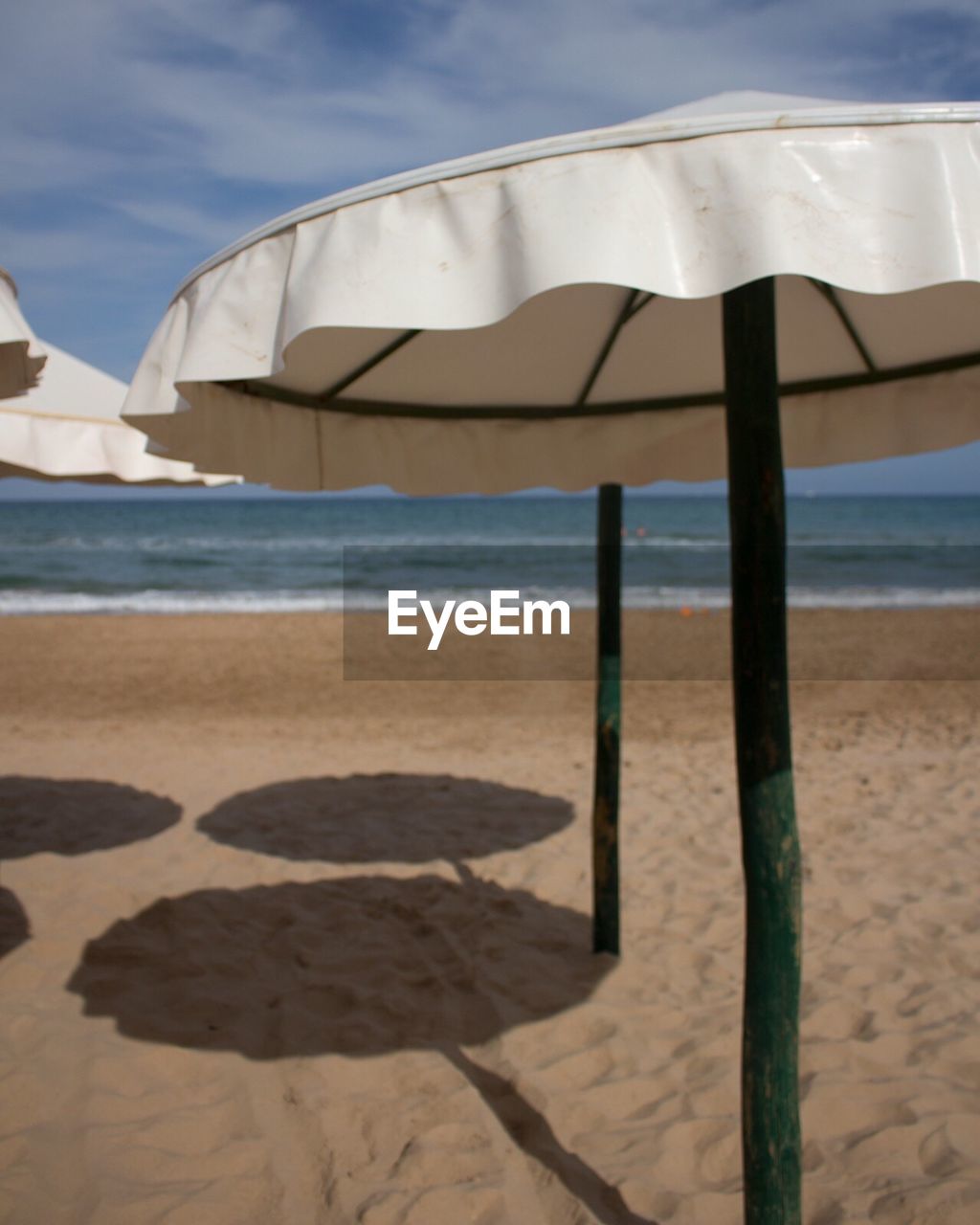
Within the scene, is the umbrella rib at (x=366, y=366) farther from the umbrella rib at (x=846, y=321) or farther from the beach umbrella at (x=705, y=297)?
the umbrella rib at (x=846, y=321)

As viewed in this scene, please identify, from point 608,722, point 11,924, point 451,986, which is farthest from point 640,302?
point 11,924

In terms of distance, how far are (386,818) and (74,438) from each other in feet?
8.48

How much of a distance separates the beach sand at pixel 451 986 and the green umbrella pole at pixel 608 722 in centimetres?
40

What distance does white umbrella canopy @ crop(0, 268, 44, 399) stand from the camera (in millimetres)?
2105

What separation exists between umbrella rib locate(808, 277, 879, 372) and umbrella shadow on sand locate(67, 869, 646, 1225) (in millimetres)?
2340

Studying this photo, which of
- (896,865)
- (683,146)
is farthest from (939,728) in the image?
(683,146)

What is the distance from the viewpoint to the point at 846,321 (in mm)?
2916

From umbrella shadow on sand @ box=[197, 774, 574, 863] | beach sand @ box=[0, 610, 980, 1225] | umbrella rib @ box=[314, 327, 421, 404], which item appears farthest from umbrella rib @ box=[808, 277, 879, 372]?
umbrella shadow on sand @ box=[197, 774, 574, 863]

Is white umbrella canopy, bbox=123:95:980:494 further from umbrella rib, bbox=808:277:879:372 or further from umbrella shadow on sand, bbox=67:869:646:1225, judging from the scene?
umbrella shadow on sand, bbox=67:869:646:1225

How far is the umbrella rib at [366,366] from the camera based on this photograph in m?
2.94

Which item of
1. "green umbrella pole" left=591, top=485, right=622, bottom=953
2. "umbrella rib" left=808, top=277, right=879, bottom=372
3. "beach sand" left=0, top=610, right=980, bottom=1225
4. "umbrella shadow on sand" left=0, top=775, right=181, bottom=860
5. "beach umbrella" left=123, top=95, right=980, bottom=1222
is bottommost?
"beach sand" left=0, top=610, right=980, bottom=1225

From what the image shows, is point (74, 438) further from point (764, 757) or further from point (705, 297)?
point (764, 757)

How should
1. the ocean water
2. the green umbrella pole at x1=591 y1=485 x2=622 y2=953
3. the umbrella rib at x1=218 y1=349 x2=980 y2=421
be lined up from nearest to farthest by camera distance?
the umbrella rib at x1=218 y1=349 x2=980 y2=421 → the green umbrella pole at x1=591 y1=485 x2=622 y2=953 → the ocean water

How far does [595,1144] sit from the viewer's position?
8.27ft
